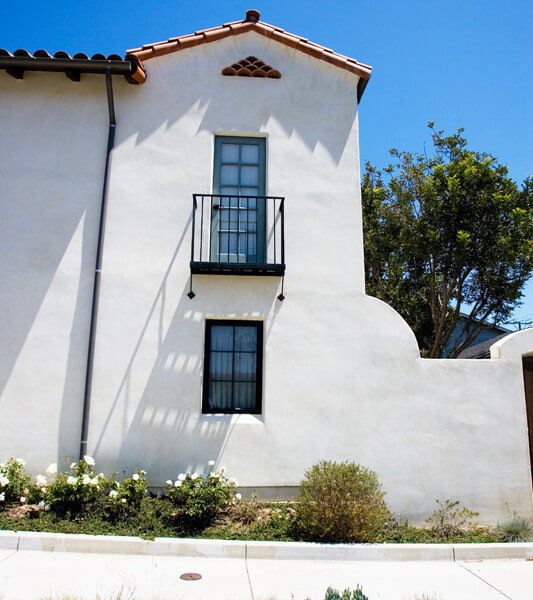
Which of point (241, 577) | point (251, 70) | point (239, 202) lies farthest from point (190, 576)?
point (251, 70)

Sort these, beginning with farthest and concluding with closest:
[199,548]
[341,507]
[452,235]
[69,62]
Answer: [452,235], [69,62], [341,507], [199,548]

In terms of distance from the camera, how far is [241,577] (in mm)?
5129

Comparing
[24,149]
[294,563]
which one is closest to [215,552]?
[294,563]

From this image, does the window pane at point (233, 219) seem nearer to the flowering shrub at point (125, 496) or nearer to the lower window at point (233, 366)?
the lower window at point (233, 366)

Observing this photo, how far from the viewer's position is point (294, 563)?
5.59 m

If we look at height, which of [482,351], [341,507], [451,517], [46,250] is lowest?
[451,517]

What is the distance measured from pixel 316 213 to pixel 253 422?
351 cm

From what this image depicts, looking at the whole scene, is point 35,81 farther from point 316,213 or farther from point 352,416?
point 352,416

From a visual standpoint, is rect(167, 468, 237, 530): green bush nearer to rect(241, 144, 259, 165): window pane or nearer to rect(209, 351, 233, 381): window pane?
rect(209, 351, 233, 381): window pane

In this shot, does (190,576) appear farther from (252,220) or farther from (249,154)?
(249,154)

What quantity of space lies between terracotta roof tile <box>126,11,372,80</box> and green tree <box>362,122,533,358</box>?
396 cm

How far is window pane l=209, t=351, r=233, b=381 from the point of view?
24.5ft

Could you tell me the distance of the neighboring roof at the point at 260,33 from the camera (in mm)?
8211

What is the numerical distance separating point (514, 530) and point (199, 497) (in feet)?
13.9
